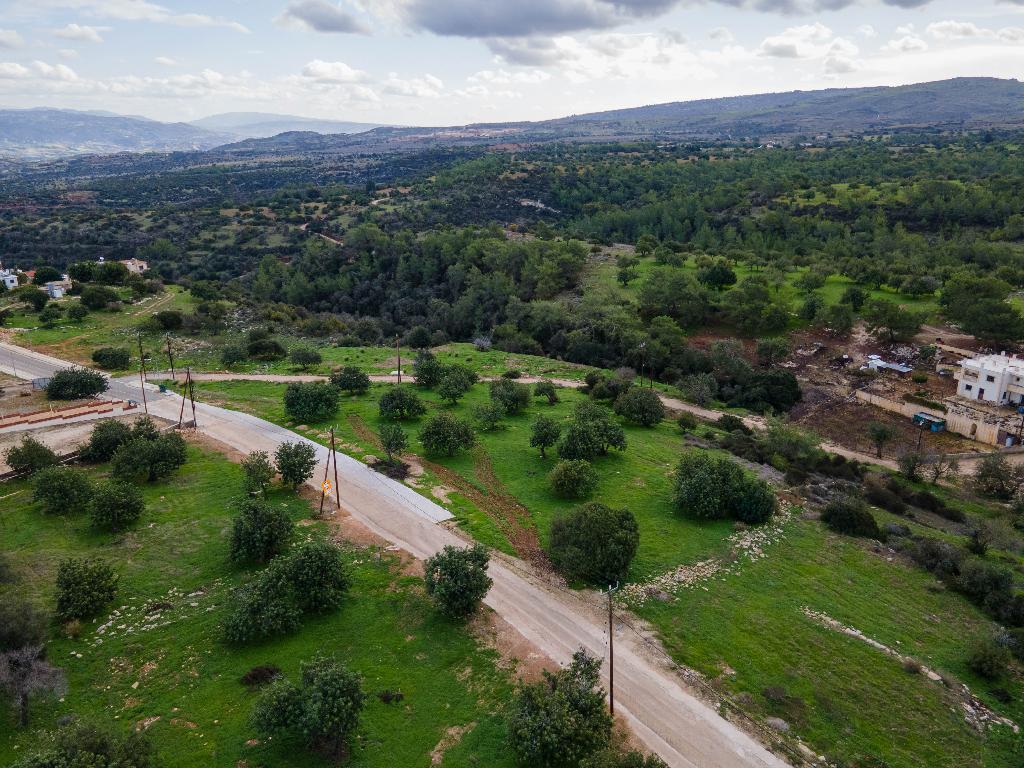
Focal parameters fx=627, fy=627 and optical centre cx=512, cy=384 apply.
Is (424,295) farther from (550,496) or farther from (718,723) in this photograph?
(718,723)

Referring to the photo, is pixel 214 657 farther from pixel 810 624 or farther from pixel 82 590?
pixel 810 624

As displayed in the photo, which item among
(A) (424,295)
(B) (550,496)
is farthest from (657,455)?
(A) (424,295)

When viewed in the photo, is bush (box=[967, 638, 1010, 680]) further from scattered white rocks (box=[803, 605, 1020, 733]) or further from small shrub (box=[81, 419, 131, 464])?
small shrub (box=[81, 419, 131, 464])

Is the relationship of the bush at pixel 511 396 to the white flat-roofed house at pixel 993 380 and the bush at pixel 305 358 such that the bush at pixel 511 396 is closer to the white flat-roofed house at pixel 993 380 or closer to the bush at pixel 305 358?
the bush at pixel 305 358

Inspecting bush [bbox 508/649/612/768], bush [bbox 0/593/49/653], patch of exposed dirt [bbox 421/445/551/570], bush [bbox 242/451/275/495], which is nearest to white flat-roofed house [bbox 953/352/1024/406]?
patch of exposed dirt [bbox 421/445/551/570]

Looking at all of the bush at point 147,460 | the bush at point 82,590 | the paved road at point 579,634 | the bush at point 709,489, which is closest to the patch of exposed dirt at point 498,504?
the paved road at point 579,634

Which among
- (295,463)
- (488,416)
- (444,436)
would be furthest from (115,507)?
(488,416)

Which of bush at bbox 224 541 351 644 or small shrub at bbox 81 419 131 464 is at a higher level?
small shrub at bbox 81 419 131 464
